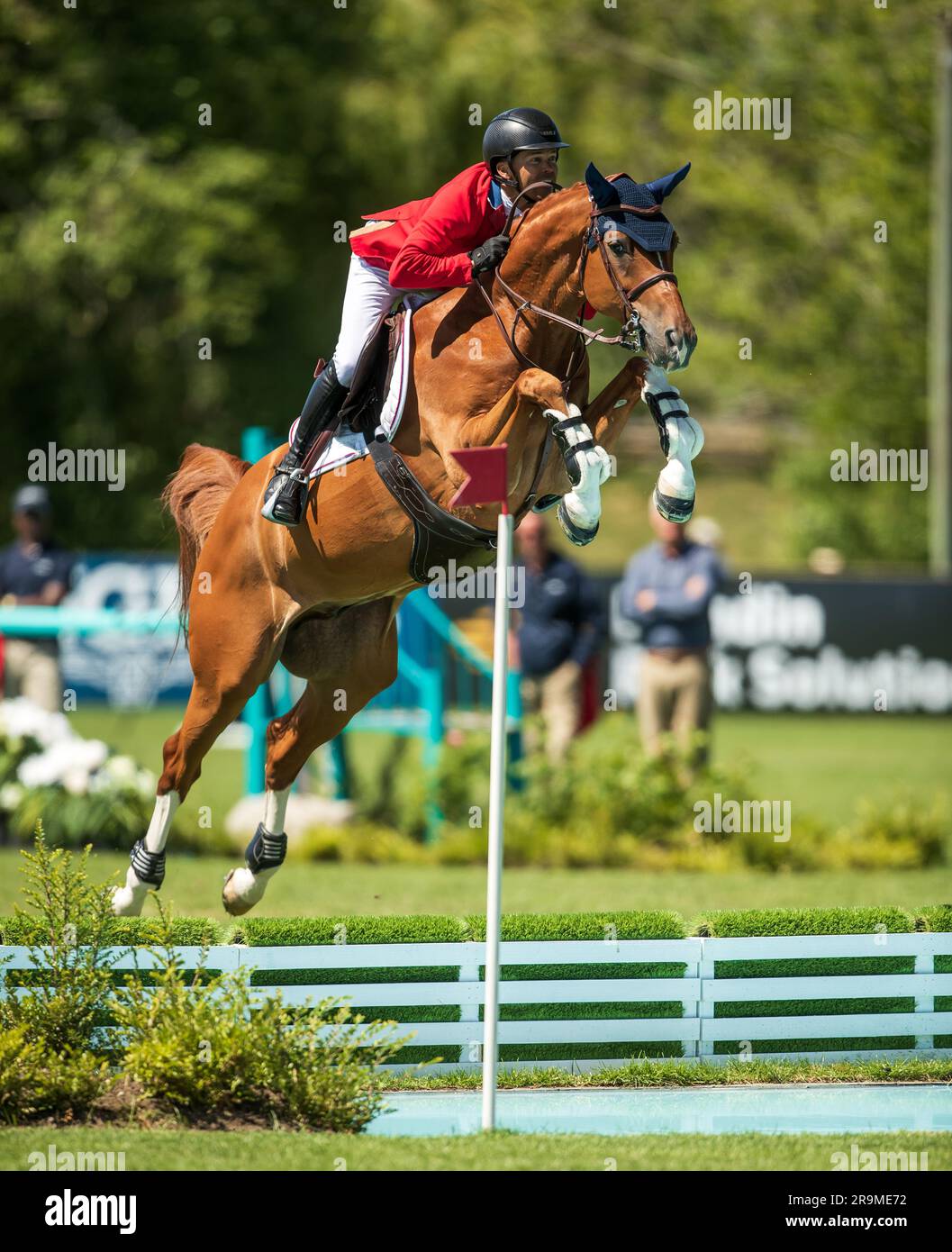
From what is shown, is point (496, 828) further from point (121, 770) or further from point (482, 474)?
A: point (121, 770)

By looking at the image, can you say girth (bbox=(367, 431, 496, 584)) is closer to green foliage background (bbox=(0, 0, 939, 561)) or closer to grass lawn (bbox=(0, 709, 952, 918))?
grass lawn (bbox=(0, 709, 952, 918))

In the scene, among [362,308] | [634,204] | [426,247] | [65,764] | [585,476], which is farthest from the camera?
[65,764]

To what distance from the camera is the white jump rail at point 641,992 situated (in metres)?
5.46

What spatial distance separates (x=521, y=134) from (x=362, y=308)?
870mm

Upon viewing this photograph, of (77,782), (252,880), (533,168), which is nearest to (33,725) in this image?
(77,782)

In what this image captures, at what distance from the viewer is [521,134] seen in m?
5.52

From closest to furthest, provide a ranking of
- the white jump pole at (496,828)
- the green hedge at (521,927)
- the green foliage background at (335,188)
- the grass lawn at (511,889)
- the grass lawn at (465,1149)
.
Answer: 1. the grass lawn at (465,1149)
2. the white jump pole at (496,828)
3. the green hedge at (521,927)
4. the grass lawn at (511,889)
5. the green foliage background at (335,188)

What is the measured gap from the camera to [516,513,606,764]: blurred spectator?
1160cm

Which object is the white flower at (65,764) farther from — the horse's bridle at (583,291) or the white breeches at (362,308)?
the horse's bridle at (583,291)

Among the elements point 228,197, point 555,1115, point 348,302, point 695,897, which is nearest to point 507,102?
point 228,197

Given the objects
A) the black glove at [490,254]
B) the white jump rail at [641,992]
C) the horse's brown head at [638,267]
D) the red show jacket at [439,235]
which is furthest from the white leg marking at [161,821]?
the horse's brown head at [638,267]

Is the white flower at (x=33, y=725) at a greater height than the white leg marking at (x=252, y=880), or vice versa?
the white flower at (x=33, y=725)

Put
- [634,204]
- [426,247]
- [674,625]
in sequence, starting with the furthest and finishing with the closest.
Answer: [674,625] < [426,247] < [634,204]

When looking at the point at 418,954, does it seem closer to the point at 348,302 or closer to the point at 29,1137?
the point at 29,1137
